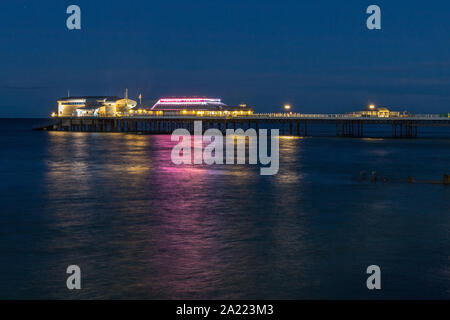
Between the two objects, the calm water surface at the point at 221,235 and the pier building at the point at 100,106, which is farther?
the pier building at the point at 100,106

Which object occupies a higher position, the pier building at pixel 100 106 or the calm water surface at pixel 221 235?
the pier building at pixel 100 106

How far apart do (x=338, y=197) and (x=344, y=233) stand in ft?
27.8

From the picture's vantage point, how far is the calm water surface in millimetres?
15062

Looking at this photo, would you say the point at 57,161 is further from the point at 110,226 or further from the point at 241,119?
the point at 241,119

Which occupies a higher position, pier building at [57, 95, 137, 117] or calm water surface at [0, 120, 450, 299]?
pier building at [57, 95, 137, 117]

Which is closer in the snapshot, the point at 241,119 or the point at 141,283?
the point at 141,283

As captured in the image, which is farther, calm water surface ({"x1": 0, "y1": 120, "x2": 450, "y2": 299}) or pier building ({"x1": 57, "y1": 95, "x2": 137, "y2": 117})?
pier building ({"x1": 57, "y1": 95, "x2": 137, "y2": 117})

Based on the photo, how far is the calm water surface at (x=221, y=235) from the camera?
15062 mm

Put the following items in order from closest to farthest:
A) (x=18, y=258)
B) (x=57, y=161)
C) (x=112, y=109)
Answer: (x=18, y=258), (x=57, y=161), (x=112, y=109)

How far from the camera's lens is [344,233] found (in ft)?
69.1

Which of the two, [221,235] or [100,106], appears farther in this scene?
[100,106]

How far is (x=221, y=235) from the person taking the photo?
20.7m
